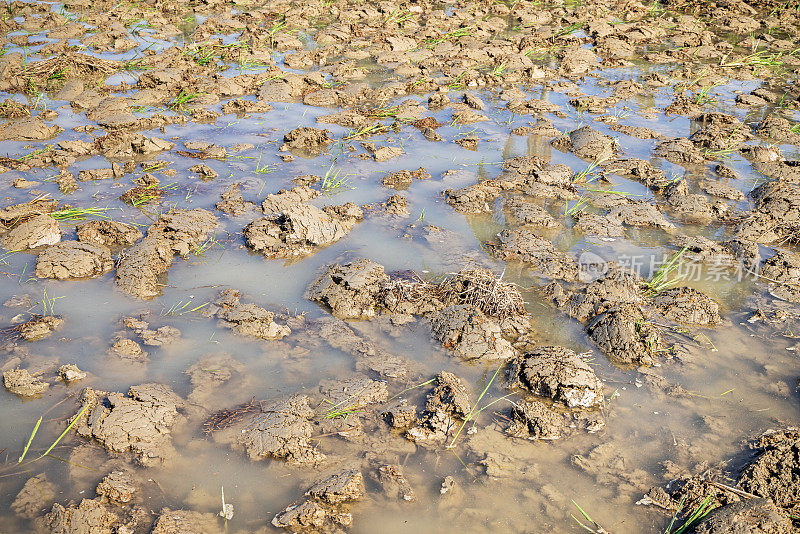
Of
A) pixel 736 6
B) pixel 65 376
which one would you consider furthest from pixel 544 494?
pixel 736 6

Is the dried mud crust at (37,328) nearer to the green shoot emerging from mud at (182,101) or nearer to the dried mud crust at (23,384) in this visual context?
the dried mud crust at (23,384)

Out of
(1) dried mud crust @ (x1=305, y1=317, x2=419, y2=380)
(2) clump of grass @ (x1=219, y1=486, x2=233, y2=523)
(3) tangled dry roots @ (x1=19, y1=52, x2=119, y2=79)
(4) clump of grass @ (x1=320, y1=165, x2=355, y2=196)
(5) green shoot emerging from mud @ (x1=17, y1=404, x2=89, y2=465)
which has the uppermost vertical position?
(3) tangled dry roots @ (x1=19, y1=52, x2=119, y2=79)

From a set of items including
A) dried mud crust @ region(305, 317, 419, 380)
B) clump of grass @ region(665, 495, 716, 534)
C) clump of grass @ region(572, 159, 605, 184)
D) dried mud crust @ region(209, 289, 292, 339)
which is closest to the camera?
A: clump of grass @ region(665, 495, 716, 534)

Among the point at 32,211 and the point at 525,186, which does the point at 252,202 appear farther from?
the point at 525,186

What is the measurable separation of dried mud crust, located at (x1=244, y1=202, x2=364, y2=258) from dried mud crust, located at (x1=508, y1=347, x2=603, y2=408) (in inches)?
92.3

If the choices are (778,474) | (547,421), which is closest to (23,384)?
(547,421)

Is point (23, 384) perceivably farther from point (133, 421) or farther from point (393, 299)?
point (393, 299)

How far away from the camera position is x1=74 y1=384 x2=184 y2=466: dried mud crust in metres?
3.62

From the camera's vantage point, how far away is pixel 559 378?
160 inches

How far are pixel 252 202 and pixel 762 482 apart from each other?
16.7 feet

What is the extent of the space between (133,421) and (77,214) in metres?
2.96

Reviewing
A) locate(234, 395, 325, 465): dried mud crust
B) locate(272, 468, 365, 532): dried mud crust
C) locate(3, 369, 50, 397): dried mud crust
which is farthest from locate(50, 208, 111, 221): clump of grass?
locate(272, 468, 365, 532): dried mud crust

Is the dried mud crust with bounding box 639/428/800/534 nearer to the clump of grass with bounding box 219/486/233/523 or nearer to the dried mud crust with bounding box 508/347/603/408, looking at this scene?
the dried mud crust with bounding box 508/347/603/408

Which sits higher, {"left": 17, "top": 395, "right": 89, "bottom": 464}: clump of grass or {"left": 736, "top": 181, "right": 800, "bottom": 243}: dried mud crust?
{"left": 736, "top": 181, "right": 800, "bottom": 243}: dried mud crust
